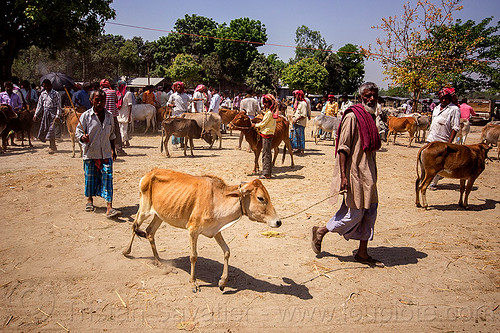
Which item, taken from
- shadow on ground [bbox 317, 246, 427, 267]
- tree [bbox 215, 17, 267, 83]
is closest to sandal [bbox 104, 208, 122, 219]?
shadow on ground [bbox 317, 246, 427, 267]

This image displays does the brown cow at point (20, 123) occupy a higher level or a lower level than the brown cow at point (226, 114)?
lower

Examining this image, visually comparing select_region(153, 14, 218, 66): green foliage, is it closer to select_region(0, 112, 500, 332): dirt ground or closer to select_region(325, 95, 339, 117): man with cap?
select_region(325, 95, 339, 117): man with cap

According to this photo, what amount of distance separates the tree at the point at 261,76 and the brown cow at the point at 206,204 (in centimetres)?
4322

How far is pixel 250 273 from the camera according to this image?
175 inches

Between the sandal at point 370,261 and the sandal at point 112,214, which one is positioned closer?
the sandal at point 370,261

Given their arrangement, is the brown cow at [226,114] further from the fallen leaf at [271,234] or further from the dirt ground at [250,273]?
the fallen leaf at [271,234]

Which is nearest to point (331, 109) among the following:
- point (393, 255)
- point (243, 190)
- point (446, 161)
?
point (446, 161)

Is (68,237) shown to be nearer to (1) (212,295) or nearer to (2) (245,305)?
(1) (212,295)

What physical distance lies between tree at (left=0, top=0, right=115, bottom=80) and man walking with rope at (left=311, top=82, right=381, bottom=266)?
1685cm

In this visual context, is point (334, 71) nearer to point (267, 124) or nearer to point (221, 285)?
point (267, 124)

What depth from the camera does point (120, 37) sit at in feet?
214

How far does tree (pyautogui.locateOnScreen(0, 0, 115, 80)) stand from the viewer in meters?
16.5

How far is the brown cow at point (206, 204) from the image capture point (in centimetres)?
385

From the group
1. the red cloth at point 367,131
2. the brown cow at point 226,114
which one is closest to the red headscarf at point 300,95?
the brown cow at point 226,114
